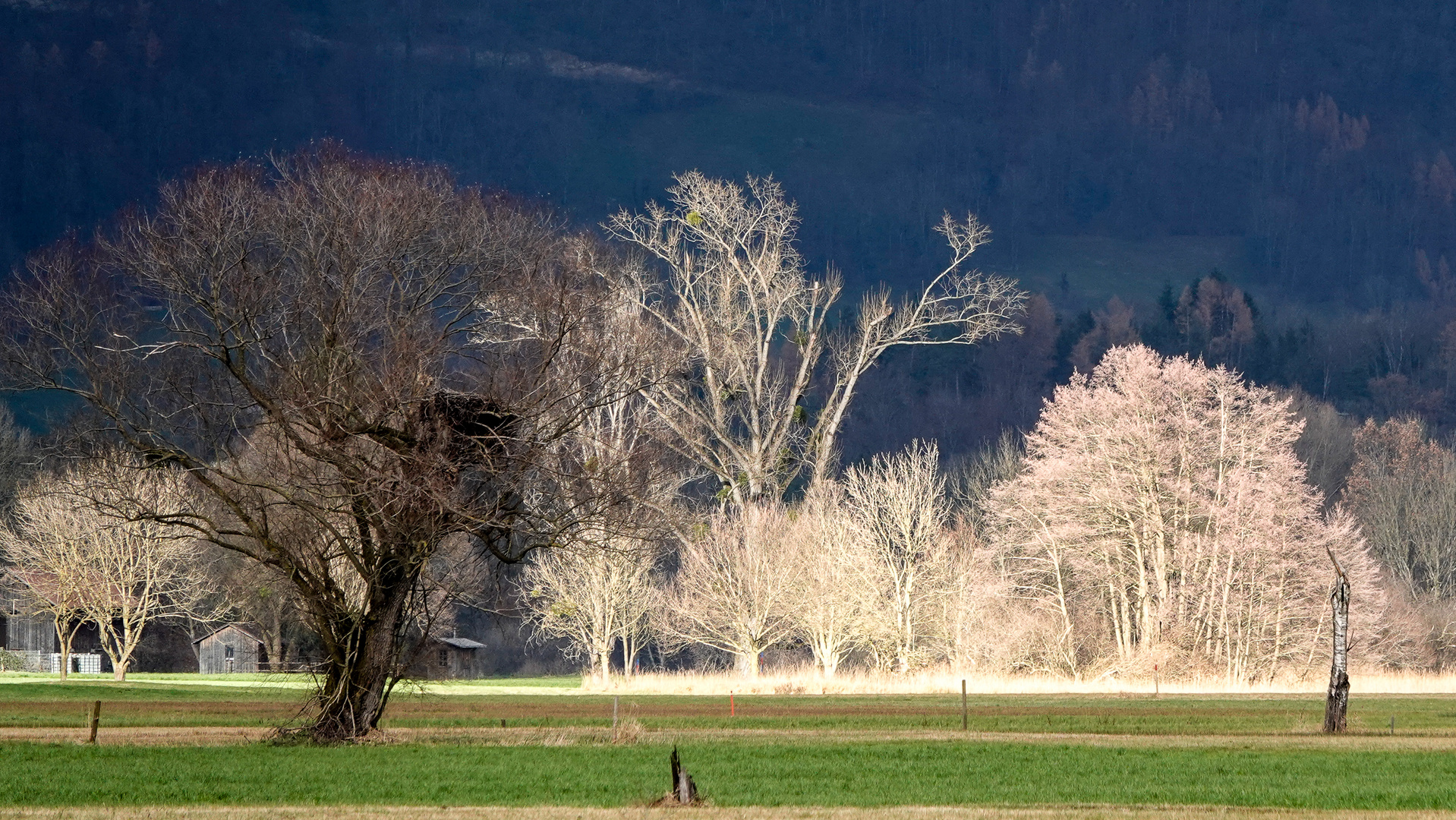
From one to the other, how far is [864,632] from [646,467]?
31.6 metres

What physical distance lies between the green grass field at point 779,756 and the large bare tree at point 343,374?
13.9ft

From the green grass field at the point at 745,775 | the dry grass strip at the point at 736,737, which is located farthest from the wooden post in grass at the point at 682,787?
the dry grass strip at the point at 736,737

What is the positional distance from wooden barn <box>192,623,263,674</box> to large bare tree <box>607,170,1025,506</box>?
4042 cm

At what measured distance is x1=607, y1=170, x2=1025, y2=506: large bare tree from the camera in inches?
2635

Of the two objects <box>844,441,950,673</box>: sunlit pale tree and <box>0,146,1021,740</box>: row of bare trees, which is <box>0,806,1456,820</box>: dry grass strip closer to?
<box>0,146,1021,740</box>: row of bare trees

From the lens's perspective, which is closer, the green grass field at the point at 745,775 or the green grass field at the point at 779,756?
the green grass field at the point at 745,775

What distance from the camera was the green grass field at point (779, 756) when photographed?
24.0 m

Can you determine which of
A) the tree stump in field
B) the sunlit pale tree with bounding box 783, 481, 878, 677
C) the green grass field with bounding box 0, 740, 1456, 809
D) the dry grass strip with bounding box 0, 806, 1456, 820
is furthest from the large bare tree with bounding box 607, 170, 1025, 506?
the dry grass strip with bounding box 0, 806, 1456, 820

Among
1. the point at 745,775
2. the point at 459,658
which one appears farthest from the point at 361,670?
the point at 459,658

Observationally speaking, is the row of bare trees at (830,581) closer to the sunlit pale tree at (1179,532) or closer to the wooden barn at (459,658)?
the sunlit pale tree at (1179,532)

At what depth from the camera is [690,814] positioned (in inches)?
858

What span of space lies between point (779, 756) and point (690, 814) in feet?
31.3

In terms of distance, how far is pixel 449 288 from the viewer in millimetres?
38188

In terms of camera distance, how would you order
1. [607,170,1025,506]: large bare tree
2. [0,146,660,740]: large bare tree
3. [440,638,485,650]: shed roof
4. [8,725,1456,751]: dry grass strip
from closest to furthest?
[0,146,660,740]: large bare tree → [8,725,1456,751]: dry grass strip → [607,170,1025,506]: large bare tree → [440,638,485,650]: shed roof
